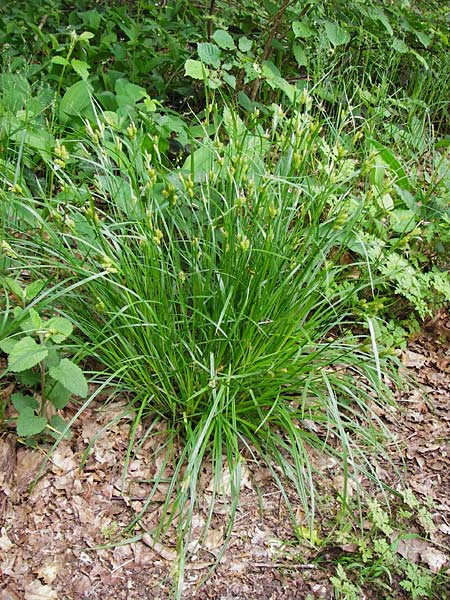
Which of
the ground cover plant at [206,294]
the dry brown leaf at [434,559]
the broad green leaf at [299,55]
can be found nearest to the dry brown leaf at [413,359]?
the ground cover plant at [206,294]

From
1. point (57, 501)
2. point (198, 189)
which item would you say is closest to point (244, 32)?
point (198, 189)

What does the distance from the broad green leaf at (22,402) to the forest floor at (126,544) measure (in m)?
0.15

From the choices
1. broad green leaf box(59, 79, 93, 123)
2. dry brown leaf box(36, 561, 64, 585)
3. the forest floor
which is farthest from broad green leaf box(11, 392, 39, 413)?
broad green leaf box(59, 79, 93, 123)

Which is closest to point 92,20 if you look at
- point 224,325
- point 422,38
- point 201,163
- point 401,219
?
point 201,163

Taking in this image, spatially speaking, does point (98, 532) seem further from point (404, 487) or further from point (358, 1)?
point (358, 1)

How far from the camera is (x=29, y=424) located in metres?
1.80

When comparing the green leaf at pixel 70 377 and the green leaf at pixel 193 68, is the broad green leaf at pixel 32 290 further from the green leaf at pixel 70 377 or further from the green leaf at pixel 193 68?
the green leaf at pixel 193 68

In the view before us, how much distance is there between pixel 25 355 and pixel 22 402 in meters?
0.30

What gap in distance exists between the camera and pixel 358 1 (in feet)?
10.3

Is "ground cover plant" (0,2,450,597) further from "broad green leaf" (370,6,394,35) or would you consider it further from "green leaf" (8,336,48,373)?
"broad green leaf" (370,6,394,35)

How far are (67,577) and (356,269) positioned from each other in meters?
1.75

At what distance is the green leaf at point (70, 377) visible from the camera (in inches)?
66.4

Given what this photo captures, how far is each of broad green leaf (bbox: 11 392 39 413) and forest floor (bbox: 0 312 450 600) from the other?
0.15m

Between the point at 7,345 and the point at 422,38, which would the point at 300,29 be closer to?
the point at 422,38
